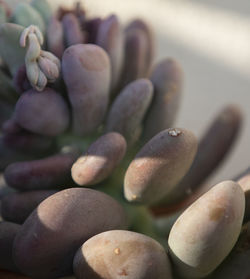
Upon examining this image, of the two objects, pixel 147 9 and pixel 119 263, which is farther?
pixel 147 9

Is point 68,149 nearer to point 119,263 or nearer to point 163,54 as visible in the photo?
point 119,263

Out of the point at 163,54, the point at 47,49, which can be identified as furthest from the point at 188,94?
the point at 47,49

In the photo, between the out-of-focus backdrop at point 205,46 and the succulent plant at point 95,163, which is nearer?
the succulent plant at point 95,163

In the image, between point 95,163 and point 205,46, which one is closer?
point 95,163

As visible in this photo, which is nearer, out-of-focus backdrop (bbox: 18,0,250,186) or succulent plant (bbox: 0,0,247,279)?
succulent plant (bbox: 0,0,247,279)
